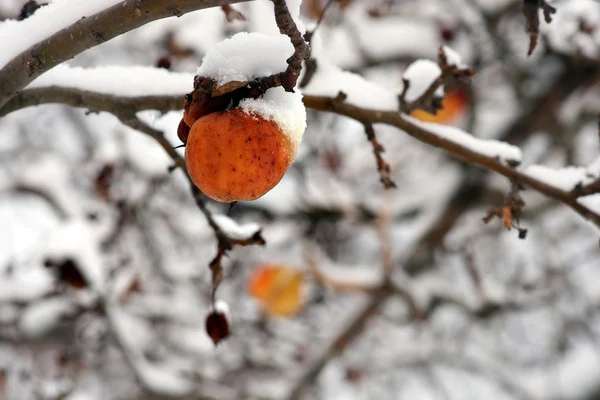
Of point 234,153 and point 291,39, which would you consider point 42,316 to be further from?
point 291,39

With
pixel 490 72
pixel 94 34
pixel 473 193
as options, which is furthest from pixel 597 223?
pixel 490 72

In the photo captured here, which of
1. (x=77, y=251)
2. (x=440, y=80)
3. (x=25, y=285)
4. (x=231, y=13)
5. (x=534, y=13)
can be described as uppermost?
(x=25, y=285)

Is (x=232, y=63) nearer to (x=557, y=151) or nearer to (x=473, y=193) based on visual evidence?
(x=473, y=193)

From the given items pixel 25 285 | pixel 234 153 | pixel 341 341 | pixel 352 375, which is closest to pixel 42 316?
pixel 25 285

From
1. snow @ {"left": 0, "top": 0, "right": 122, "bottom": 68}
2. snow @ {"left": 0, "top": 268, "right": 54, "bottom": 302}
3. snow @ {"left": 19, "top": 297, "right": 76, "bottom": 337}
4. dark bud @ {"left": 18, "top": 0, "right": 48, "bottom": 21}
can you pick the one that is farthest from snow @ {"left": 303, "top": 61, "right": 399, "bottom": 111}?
snow @ {"left": 19, "top": 297, "right": 76, "bottom": 337}

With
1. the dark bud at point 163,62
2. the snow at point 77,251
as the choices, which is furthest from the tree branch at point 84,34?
the snow at point 77,251

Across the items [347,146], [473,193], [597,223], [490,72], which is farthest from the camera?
[347,146]
